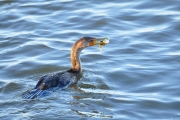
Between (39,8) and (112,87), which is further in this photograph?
(39,8)

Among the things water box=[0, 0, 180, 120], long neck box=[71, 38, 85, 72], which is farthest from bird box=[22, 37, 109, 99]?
water box=[0, 0, 180, 120]

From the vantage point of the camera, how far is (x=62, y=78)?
1139cm

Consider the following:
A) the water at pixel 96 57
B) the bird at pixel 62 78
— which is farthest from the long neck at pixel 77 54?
the water at pixel 96 57

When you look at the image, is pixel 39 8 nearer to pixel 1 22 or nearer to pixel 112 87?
pixel 1 22

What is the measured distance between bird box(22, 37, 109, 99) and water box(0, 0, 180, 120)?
19 centimetres

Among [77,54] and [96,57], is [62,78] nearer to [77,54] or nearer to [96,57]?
[77,54]

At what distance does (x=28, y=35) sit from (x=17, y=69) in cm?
256

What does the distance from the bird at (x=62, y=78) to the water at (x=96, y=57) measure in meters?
0.19

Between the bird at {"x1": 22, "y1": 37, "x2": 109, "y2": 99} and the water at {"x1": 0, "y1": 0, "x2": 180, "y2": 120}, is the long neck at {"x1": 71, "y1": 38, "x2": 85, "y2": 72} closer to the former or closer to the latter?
the bird at {"x1": 22, "y1": 37, "x2": 109, "y2": 99}

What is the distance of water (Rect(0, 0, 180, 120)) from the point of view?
10.1 m

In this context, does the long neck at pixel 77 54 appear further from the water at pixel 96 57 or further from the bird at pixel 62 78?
the water at pixel 96 57

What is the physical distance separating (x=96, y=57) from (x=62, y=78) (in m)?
2.02

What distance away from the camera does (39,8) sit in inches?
680

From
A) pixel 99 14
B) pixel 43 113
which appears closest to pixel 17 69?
pixel 43 113
